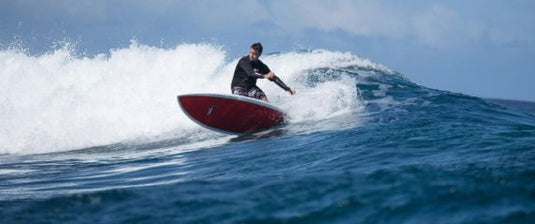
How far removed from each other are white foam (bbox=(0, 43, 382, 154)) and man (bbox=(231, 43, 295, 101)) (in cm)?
154

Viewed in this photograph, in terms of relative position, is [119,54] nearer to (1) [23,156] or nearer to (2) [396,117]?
(1) [23,156]

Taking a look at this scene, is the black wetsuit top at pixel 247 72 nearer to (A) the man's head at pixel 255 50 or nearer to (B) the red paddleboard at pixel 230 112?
(A) the man's head at pixel 255 50

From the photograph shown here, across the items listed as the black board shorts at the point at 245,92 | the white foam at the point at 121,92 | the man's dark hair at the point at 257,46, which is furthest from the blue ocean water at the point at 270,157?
the man's dark hair at the point at 257,46

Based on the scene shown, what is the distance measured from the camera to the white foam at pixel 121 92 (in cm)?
1421

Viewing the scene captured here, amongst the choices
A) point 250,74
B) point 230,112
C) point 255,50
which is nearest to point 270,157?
point 230,112

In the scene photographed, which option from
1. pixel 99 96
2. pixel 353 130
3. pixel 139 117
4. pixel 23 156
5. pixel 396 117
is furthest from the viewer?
pixel 99 96

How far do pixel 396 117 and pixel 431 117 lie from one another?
0.67 metres

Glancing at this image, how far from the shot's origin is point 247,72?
1191 cm

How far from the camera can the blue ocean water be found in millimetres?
4852

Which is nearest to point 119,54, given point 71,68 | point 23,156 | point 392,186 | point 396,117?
point 71,68

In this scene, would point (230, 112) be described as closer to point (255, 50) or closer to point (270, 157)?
point (255, 50)

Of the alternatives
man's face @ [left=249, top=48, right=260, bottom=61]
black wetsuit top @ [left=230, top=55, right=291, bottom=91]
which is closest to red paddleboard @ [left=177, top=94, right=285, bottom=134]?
black wetsuit top @ [left=230, top=55, right=291, bottom=91]

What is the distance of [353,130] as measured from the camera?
32.5ft

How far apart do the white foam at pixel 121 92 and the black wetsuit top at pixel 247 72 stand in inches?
65.1
